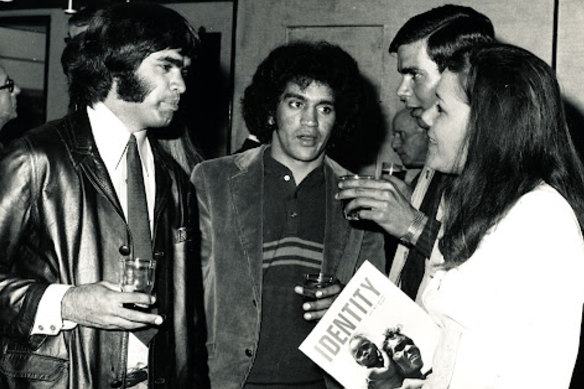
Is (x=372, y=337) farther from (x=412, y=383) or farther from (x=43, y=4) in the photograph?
(x=43, y=4)

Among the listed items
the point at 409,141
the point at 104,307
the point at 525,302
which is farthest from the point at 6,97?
the point at 525,302

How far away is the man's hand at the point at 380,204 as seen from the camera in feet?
7.92

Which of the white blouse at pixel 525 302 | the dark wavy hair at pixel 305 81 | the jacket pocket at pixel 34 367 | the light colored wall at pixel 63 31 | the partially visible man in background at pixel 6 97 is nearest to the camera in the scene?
the white blouse at pixel 525 302

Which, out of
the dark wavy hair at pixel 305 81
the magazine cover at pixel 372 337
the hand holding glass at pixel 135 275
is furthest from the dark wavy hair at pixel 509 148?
the dark wavy hair at pixel 305 81

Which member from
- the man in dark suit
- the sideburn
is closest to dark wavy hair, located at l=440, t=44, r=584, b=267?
the man in dark suit

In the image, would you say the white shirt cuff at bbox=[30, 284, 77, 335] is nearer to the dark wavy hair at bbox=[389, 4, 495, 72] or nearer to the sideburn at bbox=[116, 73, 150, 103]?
the sideburn at bbox=[116, 73, 150, 103]

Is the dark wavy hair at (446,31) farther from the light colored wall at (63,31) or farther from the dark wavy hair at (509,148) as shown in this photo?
the light colored wall at (63,31)

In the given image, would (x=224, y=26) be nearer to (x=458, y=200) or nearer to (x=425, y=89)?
(x=425, y=89)

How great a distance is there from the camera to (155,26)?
2.22 m

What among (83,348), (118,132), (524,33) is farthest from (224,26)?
(83,348)

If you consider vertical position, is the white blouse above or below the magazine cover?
above

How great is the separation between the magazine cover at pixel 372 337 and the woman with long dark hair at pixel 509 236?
10.5 inches

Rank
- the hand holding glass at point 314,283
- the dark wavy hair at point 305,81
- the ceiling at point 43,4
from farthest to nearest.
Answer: the ceiling at point 43,4 < the dark wavy hair at point 305,81 < the hand holding glass at point 314,283

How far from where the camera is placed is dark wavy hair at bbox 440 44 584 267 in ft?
5.41
